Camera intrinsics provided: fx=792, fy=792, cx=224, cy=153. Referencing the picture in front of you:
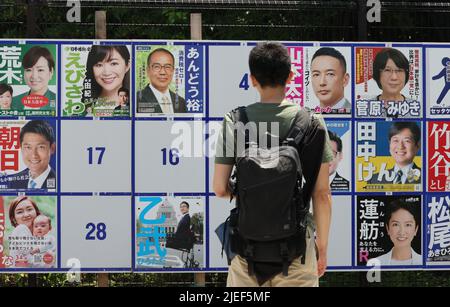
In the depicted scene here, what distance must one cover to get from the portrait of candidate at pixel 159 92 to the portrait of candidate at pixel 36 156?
3.07 ft

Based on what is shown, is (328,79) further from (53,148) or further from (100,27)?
(53,148)

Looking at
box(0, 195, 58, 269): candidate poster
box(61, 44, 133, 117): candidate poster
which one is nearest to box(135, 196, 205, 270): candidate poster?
box(0, 195, 58, 269): candidate poster

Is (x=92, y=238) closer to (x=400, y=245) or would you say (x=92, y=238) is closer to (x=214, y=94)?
(x=214, y=94)

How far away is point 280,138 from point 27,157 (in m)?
Result: 3.94

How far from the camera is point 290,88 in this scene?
25.4 feet

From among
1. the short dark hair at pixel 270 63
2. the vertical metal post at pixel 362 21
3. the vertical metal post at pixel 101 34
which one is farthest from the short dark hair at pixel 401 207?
the short dark hair at pixel 270 63

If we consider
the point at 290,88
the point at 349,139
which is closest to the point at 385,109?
the point at 349,139

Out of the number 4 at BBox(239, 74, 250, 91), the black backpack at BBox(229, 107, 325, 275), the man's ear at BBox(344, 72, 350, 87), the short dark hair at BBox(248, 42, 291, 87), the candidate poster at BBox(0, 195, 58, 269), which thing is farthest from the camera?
the man's ear at BBox(344, 72, 350, 87)

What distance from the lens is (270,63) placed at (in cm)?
449

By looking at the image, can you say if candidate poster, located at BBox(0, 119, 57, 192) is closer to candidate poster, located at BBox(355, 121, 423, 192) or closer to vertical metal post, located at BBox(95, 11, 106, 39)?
vertical metal post, located at BBox(95, 11, 106, 39)

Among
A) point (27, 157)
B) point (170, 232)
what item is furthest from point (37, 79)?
point (170, 232)

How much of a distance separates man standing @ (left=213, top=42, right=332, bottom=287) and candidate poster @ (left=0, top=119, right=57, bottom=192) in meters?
3.51

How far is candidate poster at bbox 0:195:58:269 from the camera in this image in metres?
7.62

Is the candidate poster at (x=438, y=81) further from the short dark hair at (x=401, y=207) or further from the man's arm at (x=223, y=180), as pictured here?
the man's arm at (x=223, y=180)
